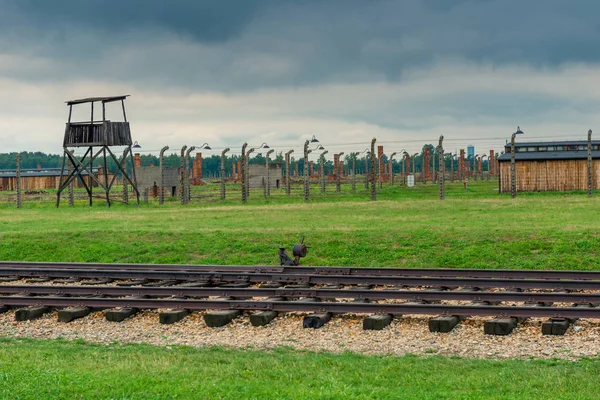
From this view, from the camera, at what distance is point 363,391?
8.21m

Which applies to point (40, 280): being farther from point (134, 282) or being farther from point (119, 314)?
point (119, 314)

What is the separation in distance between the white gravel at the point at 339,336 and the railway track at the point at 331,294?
19 centimetres

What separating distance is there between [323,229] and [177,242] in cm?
446

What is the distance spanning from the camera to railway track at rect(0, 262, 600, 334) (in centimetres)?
1205

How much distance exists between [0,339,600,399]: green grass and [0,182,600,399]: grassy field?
2 centimetres

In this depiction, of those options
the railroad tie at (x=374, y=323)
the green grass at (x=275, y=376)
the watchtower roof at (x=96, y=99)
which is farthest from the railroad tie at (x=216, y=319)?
the watchtower roof at (x=96, y=99)

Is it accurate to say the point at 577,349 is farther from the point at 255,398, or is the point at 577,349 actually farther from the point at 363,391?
the point at 255,398

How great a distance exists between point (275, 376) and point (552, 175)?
4369 centimetres

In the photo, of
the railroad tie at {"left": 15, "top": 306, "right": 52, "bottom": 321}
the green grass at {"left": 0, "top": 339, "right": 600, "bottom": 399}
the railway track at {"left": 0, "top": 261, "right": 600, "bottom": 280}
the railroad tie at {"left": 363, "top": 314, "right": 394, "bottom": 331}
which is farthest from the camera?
the railway track at {"left": 0, "top": 261, "right": 600, "bottom": 280}

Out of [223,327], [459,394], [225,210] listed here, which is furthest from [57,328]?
[225,210]

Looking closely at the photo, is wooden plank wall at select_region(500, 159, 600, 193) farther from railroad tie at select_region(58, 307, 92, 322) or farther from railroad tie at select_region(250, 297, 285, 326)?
railroad tie at select_region(58, 307, 92, 322)

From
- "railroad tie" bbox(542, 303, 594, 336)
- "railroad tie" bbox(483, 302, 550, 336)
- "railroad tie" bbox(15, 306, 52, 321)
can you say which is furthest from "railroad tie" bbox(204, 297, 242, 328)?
"railroad tie" bbox(542, 303, 594, 336)

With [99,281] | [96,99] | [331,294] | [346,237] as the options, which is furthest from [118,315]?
[96,99]

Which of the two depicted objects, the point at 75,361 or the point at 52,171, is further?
the point at 52,171
